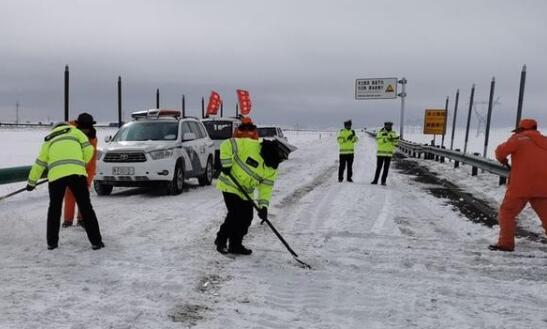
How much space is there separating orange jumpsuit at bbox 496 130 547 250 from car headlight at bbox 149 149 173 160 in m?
7.17

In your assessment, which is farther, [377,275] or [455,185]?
[455,185]

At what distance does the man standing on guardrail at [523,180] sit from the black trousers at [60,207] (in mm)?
5228

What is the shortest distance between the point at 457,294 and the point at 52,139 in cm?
505

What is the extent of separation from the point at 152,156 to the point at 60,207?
492cm

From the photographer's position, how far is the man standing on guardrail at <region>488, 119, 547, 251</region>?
631 centimetres

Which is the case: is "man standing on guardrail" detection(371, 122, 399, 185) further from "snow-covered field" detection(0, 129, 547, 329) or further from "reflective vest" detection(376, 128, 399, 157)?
"snow-covered field" detection(0, 129, 547, 329)

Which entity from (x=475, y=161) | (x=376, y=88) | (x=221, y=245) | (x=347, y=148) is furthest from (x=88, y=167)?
(x=376, y=88)

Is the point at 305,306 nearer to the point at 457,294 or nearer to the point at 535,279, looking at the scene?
the point at 457,294

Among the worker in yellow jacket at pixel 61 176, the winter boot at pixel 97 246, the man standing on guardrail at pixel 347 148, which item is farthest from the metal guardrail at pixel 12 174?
the man standing on guardrail at pixel 347 148

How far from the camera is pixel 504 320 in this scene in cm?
412

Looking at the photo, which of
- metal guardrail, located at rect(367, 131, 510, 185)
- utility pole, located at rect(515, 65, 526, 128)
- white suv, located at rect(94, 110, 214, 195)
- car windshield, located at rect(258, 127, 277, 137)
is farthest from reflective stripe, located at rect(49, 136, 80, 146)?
car windshield, located at rect(258, 127, 277, 137)

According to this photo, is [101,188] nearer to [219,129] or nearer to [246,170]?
[246,170]

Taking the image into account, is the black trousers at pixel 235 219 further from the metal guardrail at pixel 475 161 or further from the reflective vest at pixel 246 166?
the metal guardrail at pixel 475 161

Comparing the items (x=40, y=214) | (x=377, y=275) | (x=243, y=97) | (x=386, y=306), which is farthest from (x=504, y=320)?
(x=243, y=97)
